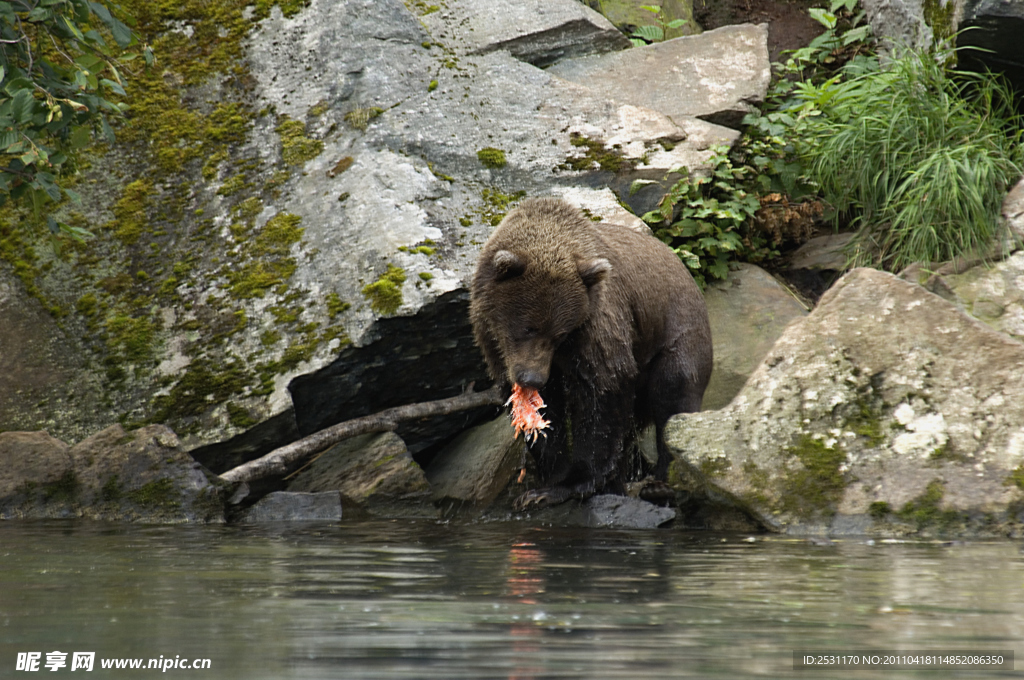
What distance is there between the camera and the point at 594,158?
7070 mm

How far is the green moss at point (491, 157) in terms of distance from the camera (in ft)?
22.6

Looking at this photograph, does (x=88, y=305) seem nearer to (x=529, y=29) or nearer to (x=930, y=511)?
(x=529, y=29)

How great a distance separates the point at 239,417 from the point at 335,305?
34.6 inches

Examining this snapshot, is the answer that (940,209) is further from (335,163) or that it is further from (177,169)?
(177,169)

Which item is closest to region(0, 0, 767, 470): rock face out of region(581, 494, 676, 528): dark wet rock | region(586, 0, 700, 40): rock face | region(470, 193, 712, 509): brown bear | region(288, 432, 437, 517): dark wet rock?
A: region(288, 432, 437, 517): dark wet rock

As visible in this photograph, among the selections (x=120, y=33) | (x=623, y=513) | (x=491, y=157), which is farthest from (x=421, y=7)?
(x=623, y=513)

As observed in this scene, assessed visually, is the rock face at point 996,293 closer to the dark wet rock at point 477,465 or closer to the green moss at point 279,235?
the dark wet rock at point 477,465

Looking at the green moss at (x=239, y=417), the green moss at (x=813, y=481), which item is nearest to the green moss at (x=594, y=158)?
the green moss at (x=239, y=417)

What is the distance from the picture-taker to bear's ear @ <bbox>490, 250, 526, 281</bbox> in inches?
192

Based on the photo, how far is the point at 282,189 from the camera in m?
6.56

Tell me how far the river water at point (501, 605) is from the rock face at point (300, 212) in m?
1.73

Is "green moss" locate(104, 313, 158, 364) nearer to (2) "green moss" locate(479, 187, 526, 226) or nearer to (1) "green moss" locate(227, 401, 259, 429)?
(1) "green moss" locate(227, 401, 259, 429)

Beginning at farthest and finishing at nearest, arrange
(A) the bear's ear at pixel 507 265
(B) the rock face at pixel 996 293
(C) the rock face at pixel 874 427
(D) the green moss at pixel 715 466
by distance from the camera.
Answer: (B) the rock face at pixel 996 293 → (A) the bear's ear at pixel 507 265 → (D) the green moss at pixel 715 466 → (C) the rock face at pixel 874 427

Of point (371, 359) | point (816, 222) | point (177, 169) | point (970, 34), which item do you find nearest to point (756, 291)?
point (816, 222)
